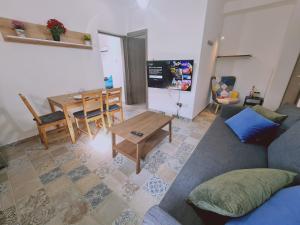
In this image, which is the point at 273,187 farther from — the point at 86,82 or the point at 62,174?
the point at 86,82

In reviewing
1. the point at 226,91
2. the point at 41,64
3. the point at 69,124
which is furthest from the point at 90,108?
the point at 226,91

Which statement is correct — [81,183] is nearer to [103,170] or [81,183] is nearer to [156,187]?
[103,170]

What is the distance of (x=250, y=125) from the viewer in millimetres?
1492

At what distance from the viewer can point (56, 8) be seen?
7.71 ft

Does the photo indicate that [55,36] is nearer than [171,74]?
Yes

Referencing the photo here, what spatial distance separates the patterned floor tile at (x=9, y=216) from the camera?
3.78 feet

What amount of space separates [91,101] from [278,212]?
2373mm

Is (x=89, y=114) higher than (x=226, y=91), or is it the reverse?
(x=226, y=91)

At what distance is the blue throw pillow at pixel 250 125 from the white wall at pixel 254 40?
2429 mm

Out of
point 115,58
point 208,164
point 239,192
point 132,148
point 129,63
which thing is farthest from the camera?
point 115,58

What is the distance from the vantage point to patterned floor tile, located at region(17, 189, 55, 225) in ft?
3.82

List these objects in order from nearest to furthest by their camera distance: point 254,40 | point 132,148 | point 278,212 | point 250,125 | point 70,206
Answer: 1. point 278,212
2. point 70,206
3. point 250,125
4. point 132,148
5. point 254,40

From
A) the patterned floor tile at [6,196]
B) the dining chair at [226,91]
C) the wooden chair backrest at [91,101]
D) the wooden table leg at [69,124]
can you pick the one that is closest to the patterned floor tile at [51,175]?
the patterned floor tile at [6,196]

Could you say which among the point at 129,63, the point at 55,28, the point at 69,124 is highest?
the point at 55,28
